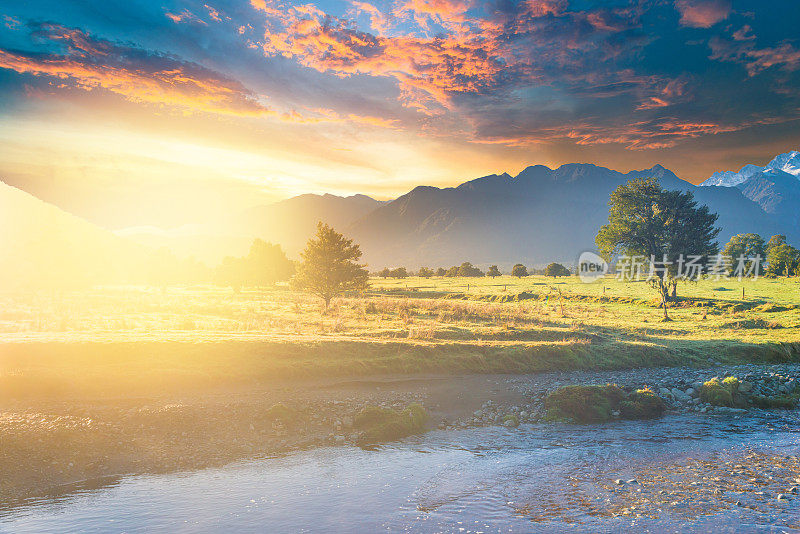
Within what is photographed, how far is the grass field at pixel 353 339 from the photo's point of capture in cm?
2236

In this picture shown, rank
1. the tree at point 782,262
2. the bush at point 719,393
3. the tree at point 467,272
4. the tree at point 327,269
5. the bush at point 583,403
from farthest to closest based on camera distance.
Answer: the tree at point 467,272
the tree at point 782,262
the tree at point 327,269
the bush at point 719,393
the bush at point 583,403

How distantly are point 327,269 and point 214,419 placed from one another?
33.1 metres

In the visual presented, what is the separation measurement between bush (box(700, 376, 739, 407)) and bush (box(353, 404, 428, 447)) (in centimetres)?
1509

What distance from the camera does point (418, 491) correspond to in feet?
42.0

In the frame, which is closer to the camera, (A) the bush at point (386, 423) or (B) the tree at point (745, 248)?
(A) the bush at point (386, 423)

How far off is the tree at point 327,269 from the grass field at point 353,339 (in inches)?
119

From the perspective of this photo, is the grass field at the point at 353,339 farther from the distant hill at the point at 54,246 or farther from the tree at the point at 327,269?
the distant hill at the point at 54,246

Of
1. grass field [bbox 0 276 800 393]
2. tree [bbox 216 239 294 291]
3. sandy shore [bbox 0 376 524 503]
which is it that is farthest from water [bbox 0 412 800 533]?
→ tree [bbox 216 239 294 291]

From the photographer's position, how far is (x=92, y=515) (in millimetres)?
11500

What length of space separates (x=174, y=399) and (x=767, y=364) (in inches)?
1553

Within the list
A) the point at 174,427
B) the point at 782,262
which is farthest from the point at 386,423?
the point at 782,262

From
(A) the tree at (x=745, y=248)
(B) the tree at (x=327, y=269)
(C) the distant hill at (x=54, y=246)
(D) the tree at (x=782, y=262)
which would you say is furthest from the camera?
(A) the tree at (x=745, y=248)

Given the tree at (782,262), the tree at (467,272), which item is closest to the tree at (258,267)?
the tree at (467,272)

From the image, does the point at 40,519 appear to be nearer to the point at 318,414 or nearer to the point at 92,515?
the point at 92,515
